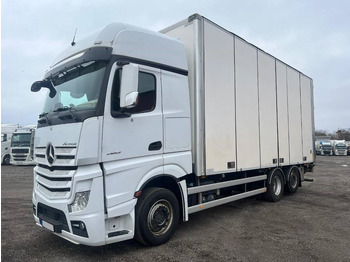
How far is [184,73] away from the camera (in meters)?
5.05

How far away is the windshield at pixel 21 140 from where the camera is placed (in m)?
19.1

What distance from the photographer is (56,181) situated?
4.01 metres

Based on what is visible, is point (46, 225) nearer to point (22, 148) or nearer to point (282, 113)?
point (282, 113)

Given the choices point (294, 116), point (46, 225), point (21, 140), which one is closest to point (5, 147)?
point (21, 140)

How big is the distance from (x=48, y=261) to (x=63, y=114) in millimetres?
2139

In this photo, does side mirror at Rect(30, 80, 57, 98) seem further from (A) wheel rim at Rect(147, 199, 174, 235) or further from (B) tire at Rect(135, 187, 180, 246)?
(A) wheel rim at Rect(147, 199, 174, 235)

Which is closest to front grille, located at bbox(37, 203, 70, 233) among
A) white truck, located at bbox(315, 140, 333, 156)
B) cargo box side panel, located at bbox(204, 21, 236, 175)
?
cargo box side panel, located at bbox(204, 21, 236, 175)

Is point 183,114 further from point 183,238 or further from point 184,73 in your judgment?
point 183,238

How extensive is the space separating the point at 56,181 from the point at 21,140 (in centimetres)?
1767

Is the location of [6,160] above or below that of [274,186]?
above

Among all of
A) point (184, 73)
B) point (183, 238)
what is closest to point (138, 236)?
point (183, 238)

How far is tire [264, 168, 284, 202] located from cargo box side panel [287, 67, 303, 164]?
2.60 feet

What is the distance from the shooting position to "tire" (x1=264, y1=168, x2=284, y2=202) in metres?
7.63

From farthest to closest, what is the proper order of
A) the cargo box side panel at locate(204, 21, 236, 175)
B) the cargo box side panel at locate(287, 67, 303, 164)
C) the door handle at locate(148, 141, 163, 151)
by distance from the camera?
the cargo box side panel at locate(287, 67, 303, 164) < the cargo box side panel at locate(204, 21, 236, 175) < the door handle at locate(148, 141, 163, 151)
